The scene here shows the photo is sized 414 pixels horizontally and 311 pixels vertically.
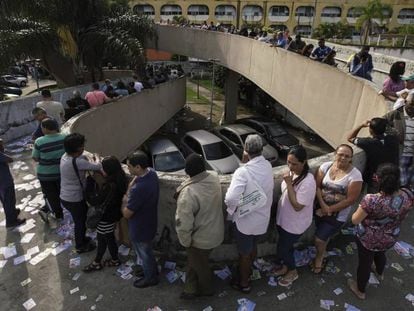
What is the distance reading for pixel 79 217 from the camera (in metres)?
4.60

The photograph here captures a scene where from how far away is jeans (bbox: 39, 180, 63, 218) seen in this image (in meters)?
5.03

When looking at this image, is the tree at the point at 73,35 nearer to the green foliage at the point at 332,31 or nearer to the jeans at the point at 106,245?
the jeans at the point at 106,245

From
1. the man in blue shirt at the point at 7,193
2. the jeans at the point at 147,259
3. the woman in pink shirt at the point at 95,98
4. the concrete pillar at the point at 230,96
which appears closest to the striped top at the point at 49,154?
the man in blue shirt at the point at 7,193

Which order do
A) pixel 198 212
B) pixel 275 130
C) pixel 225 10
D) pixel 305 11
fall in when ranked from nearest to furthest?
1. pixel 198 212
2. pixel 275 130
3. pixel 305 11
4. pixel 225 10

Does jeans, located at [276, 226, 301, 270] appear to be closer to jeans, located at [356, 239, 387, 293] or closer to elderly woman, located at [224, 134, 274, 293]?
elderly woman, located at [224, 134, 274, 293]

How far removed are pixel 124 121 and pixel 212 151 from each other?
3752mm

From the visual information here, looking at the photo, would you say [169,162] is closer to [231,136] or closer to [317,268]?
[231,136]

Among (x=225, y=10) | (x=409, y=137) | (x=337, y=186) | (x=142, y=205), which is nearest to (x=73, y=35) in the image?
(x=142, y=205)

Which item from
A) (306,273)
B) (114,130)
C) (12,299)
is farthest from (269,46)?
(12,299)

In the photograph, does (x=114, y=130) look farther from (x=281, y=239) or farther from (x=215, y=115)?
(x=215, y=115)

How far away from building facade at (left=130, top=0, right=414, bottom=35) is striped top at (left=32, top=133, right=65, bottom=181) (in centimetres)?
Answer: 5965

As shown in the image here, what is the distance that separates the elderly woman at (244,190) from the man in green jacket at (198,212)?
0.60 feet

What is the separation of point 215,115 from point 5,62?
16.0 m

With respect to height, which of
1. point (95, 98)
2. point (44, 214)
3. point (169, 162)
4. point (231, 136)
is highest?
point (95, 98)
